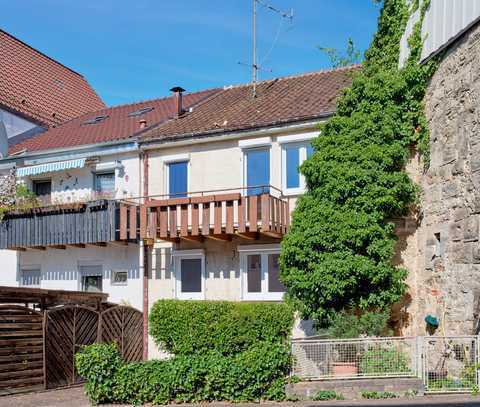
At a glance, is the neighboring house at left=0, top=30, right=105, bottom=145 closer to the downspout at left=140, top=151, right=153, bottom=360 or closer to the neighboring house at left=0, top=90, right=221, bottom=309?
the neighboring house at left=0, top=90, right=221, bottom=309

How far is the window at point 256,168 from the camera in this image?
19219 millimetres

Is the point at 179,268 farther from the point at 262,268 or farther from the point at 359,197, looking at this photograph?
the point at 359,197

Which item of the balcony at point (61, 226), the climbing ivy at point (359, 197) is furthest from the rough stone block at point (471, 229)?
the balcony at point (61, 226)

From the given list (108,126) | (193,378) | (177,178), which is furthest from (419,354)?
(108,126)

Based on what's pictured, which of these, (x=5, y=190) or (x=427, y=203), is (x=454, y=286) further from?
(x=5, y=190)

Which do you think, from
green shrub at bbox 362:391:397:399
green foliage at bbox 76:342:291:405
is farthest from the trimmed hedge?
green shrub at bbox 362:391:397:399

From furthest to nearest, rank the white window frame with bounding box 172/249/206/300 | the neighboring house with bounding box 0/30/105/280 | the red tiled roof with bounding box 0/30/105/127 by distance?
the red tiled roof with bounding box 0/30/105/127 → the neighboring house with bounding box 0/30/105/280 → the white window frame with bounding box 172/249/206/300

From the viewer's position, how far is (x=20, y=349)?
52.7 ft

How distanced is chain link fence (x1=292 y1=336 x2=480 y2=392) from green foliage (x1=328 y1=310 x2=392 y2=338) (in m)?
1.18

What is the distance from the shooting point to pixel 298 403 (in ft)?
42.8

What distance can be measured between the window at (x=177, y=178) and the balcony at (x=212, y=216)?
1.02m

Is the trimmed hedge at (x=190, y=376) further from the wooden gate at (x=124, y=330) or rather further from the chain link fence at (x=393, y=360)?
the wooden gate at (x=124, y=330)

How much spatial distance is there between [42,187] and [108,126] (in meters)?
3.68

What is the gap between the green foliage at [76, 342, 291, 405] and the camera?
13422 millimetres
